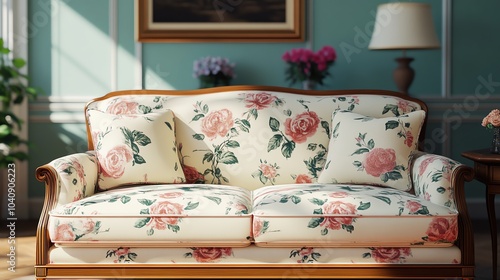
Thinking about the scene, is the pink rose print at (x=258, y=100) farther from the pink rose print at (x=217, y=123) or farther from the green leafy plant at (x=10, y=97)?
the green leafy plant at (x=10, y=97)

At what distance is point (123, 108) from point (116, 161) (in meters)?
0.35

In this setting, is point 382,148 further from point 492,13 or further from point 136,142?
point 492,13

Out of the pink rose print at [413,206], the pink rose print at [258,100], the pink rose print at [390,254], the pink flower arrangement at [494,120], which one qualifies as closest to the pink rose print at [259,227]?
the pink rose print at [390,254]

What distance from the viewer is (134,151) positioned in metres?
2.98

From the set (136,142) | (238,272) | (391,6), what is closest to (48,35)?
(136,142)

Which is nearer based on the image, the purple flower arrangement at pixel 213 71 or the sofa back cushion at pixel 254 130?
the sofa back cushion at pixel 254 130

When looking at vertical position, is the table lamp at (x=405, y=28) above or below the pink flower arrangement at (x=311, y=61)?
above

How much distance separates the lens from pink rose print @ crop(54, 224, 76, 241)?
254 centimetres

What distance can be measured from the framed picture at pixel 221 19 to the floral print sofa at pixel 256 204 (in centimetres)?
103

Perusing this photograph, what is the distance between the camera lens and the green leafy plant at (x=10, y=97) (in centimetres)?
404

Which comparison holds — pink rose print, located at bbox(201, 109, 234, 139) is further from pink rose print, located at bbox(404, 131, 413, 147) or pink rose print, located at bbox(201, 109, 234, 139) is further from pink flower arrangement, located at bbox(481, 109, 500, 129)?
pink flower arrangement, located at bbox(481, 109, 500, 129)

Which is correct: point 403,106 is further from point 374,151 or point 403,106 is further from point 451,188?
point 451,188

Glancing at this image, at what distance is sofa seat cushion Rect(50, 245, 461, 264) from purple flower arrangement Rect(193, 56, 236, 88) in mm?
1497

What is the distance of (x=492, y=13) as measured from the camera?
4.15 meters
